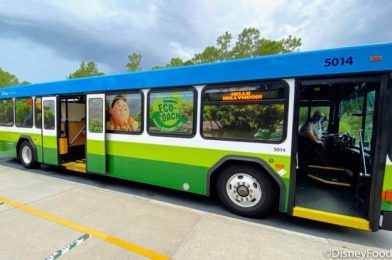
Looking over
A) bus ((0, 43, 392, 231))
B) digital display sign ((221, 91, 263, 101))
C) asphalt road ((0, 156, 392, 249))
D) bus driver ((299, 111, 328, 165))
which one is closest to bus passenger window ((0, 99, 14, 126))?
asphalt road ((0, 156, 392, 249))

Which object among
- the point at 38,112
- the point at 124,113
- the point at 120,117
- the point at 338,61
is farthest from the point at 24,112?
the point at 338,61

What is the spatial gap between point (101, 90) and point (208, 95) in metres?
2.71

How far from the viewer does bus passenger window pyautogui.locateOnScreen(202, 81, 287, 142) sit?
339cm

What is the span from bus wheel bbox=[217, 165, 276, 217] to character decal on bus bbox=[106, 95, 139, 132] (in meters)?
2.21

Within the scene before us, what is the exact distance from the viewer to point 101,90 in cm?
513

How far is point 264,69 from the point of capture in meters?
3.41

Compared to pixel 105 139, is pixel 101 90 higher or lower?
higher

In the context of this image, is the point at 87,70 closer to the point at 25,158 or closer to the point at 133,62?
the point at 133,62

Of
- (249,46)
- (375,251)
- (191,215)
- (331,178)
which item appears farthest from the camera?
(249,46)

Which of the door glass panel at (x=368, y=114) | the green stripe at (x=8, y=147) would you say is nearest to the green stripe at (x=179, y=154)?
the door glass panel at (x=368, y=114)

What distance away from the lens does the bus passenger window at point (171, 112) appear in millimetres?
4090

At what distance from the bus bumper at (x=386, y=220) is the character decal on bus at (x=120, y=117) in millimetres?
4279

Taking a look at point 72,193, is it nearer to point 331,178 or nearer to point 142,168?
point 142,168

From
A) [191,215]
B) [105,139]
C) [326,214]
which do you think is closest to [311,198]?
[326,214]
